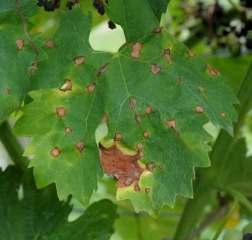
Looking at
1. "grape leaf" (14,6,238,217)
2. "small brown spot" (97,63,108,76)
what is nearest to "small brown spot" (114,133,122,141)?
"grape leaf" (14,6,238,217)

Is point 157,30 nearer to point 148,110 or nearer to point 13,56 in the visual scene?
point 148,110

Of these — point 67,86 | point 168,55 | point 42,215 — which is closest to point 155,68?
point 168,55

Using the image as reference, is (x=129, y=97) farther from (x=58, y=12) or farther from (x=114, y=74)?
(x=58, y=12)

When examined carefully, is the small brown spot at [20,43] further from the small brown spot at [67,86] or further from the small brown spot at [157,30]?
the small brown spot at [157,30]

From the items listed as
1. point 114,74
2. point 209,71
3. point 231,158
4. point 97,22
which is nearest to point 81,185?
point 114,74

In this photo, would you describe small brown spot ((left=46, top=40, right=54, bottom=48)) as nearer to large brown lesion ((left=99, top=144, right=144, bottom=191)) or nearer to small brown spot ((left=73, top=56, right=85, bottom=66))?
small brown spot ((left=73, top=56, right=85, bottom=66))
